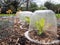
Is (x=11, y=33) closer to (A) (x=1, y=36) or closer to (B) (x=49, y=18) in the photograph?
(A) (x=1, y=36)

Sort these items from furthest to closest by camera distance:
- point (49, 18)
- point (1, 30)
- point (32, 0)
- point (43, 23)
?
point (32, 0) → point (1, 30) → point (49, 18) → point (43, 23)

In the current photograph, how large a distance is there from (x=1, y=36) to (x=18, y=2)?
830 cm

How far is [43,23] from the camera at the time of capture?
10.7ft

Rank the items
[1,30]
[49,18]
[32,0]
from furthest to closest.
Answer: [32,0]
[1,30]
[49,18]

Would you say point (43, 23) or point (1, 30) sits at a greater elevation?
point (43, 23)

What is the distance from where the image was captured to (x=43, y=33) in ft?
10.7

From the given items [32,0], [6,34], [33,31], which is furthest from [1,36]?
[32,0]

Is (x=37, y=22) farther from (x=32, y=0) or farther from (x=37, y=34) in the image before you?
(x=32, y=0)

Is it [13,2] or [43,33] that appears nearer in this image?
[43,33]

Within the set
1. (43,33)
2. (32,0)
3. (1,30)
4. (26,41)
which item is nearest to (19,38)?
(26,41)

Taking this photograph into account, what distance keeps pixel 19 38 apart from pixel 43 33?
433mm

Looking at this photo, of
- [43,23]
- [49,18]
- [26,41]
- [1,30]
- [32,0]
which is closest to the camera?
[26,41]

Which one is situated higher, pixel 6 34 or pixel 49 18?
pixel 49 18

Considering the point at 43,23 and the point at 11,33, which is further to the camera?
the point at 11,33
